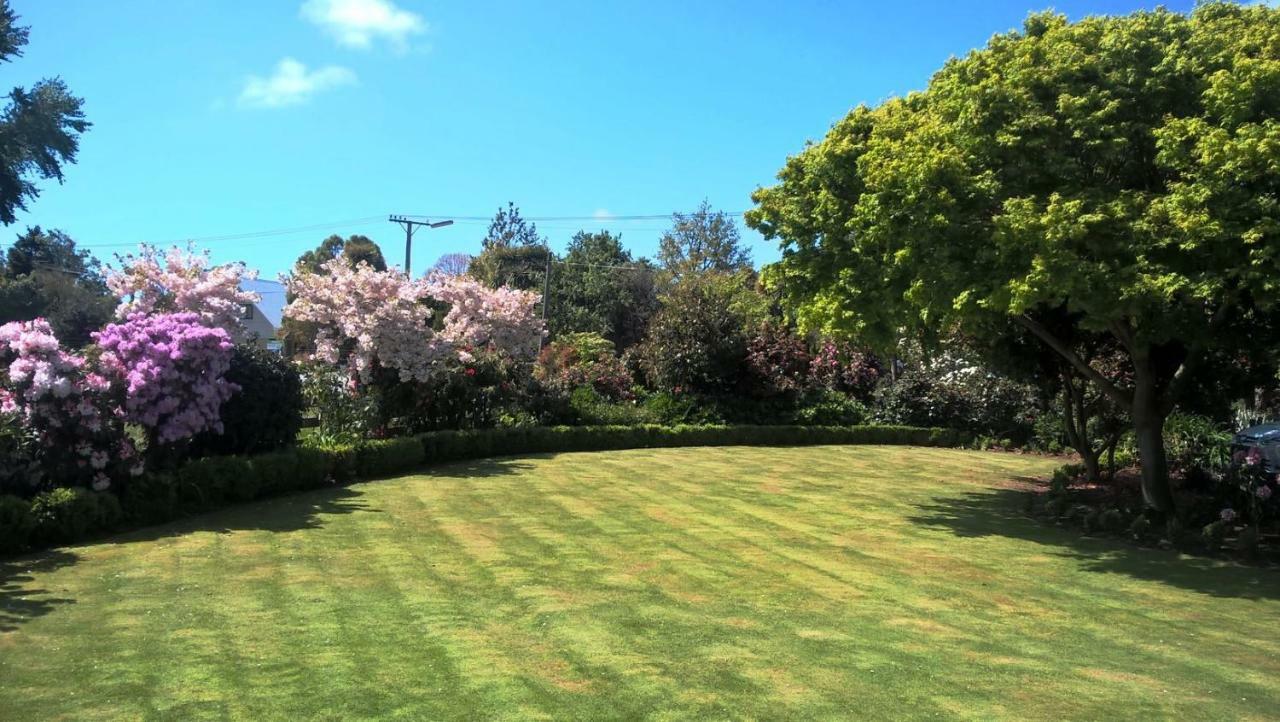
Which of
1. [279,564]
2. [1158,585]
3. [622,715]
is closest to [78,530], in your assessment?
[279,564]

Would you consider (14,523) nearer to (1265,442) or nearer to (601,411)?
(601,411)

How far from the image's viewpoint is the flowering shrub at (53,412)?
29.4 feet

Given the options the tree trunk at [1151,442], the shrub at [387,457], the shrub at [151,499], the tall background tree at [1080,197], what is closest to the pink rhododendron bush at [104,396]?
the shrub at [151,499]

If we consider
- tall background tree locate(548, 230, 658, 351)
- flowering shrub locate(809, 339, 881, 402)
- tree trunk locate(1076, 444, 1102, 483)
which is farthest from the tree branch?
tall background tree locate(548, 230, 658, 351)

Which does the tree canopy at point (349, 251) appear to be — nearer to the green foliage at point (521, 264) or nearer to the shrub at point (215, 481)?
the green foliage at point (521, 264)

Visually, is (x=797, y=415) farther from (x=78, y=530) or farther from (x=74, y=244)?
(x=74, y=244)

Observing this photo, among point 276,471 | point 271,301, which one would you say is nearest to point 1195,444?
point 276,471

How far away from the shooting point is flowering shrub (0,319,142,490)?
8.95 meters

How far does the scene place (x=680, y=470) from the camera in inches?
634

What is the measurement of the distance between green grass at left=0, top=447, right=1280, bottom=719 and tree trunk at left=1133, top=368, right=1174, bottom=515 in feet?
5.79

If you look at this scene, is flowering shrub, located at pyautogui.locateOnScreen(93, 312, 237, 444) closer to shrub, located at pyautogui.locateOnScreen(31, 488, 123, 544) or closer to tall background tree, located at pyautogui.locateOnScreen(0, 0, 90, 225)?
shrub, located at pyautogui.locateOnScreen(31, 488, 123, 544)

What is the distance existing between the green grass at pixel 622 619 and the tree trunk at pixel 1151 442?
1.77 metres

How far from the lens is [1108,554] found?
31.0ft

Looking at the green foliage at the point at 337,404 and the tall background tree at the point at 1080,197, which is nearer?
the tall background tree at the point at 1080,197
